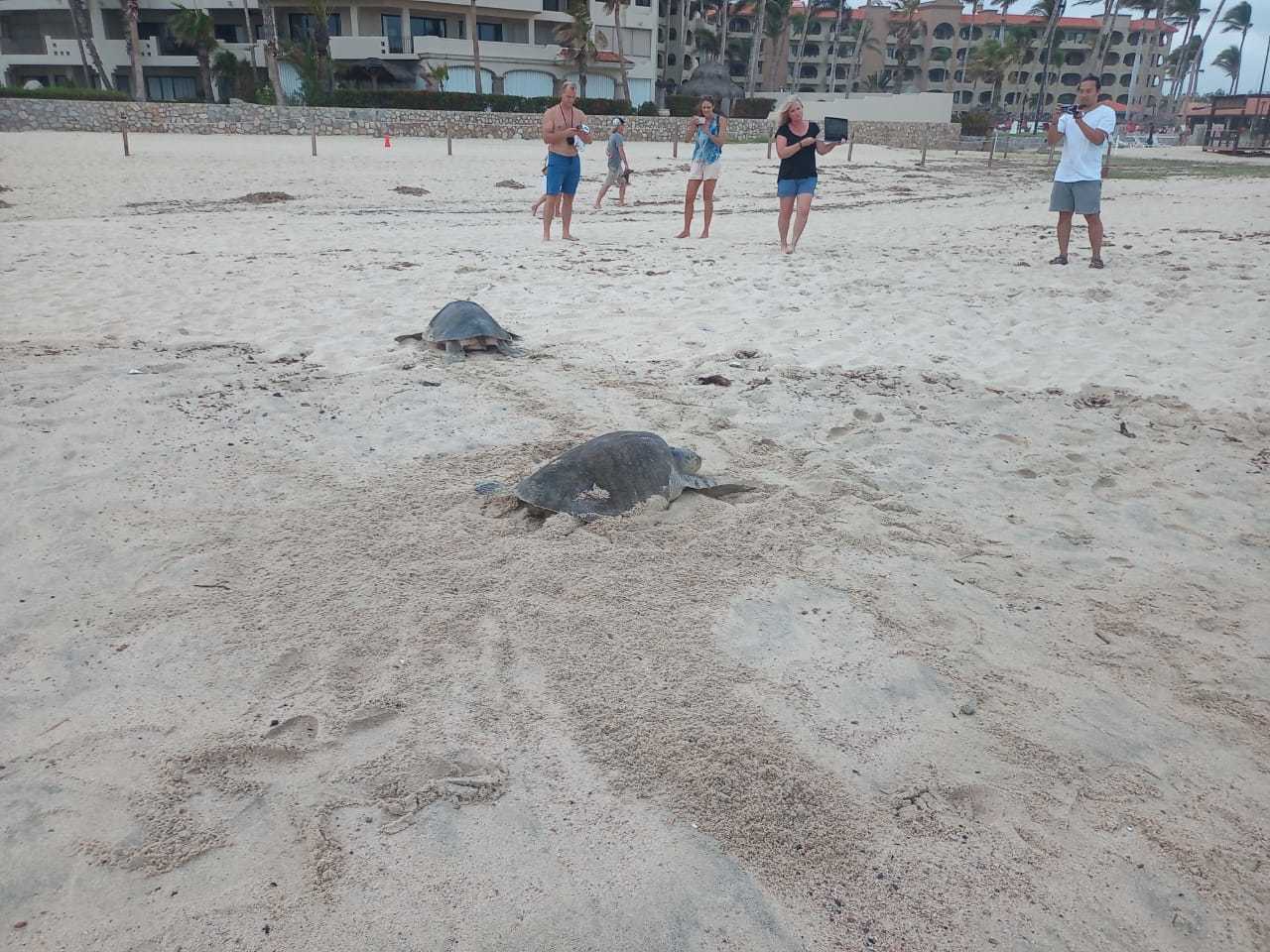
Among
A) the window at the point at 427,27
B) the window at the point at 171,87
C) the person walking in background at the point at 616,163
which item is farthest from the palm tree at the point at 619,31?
the person walking in background at the point at 616,163

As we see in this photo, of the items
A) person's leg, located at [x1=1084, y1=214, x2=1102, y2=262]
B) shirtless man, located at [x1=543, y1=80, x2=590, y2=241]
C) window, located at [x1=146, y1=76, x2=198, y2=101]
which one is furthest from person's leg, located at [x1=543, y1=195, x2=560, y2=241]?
window, located at [x1=146, y1=76, x2=198, y2=101]

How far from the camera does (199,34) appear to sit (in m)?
33.7

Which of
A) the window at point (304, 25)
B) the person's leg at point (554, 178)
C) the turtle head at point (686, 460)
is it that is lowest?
the turtle head at point (686, 460)

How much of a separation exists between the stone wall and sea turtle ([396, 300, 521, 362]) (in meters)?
19.5

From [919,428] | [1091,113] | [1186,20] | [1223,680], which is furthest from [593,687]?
[1186,20]

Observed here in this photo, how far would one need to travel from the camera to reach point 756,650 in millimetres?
2188

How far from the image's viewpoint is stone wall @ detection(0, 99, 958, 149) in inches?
906

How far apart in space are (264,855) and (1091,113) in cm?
728

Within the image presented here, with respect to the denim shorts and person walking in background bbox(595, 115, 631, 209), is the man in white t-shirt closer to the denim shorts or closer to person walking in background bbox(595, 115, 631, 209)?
the denim shorts

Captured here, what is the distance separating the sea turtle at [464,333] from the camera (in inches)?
173

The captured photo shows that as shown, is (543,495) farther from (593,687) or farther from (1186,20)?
(1186,20)

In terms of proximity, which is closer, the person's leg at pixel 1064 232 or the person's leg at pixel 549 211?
the person's leg at pixel 1064 232

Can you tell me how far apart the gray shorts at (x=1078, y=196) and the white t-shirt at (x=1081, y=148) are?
41 mm

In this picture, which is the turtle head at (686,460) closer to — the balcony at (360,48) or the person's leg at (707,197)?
the person's leg at (707,197)
